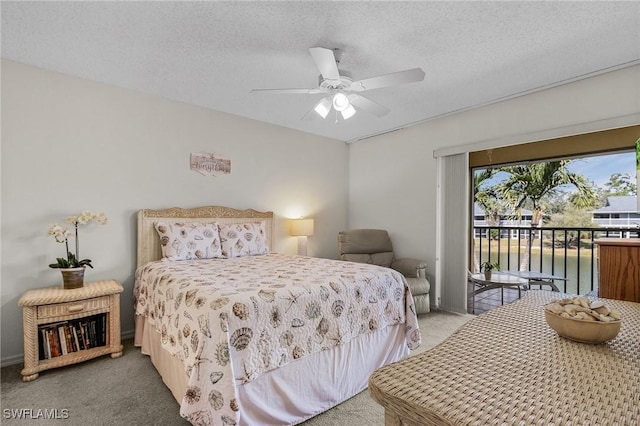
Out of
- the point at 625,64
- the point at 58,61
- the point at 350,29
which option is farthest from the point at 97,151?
the point at 625,64

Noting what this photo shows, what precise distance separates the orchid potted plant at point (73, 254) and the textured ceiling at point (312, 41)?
1.32 metres

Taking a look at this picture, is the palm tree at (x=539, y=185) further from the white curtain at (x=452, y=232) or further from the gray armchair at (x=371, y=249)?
the gray armchair at (x=371, y=249)

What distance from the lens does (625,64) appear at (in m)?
2.62

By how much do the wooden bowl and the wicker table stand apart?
0.02 metres

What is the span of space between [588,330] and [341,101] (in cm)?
209

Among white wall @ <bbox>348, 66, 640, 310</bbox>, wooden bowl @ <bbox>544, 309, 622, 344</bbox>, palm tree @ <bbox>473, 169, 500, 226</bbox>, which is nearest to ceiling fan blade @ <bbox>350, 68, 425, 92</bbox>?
wooden bowl @ <bbox>544, 309, 622, 344</bbox>

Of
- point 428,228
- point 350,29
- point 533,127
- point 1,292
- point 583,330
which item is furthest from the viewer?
point 428,228

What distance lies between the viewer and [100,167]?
302 centimetres

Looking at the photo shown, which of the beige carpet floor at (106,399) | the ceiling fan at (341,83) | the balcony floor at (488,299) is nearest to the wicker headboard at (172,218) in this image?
the beige carpet floor at (106,399)

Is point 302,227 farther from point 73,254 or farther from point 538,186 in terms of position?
point 538,186

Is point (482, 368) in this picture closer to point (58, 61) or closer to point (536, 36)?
point (536, 36)

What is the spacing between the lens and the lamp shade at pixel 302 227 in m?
4.32

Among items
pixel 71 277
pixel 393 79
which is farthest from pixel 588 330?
pixel 71 277

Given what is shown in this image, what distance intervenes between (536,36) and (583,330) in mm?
2169
